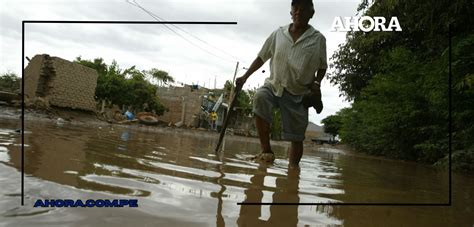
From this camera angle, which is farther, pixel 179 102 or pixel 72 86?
pixel 179 102

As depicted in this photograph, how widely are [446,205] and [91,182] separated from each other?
64.2 inches

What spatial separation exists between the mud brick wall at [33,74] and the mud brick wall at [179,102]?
50.6ft

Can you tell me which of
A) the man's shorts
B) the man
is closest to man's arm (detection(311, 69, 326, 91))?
the man

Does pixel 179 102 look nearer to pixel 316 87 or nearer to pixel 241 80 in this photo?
pixel 241 80

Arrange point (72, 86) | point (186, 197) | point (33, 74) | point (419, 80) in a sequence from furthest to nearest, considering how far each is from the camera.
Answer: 1. point (72, 86)
2. point (33, 74)
3. point (419, 80)
4. point (186, 197)

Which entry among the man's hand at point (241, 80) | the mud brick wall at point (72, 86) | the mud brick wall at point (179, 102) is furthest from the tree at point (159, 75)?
the man's hand at point (241, 80)

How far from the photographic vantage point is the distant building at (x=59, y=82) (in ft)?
41.4

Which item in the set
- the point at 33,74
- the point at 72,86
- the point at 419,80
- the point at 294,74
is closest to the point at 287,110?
the point at 294,74

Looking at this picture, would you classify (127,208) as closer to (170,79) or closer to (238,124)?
(238,124)

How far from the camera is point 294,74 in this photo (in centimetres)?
316

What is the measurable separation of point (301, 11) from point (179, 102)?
28.2 meters

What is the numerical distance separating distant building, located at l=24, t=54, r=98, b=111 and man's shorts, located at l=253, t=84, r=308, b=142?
11105 millimetres

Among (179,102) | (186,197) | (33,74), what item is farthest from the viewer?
(179,102)

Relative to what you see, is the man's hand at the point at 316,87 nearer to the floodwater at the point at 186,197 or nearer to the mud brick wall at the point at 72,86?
the floodwater at the point at 186,197
